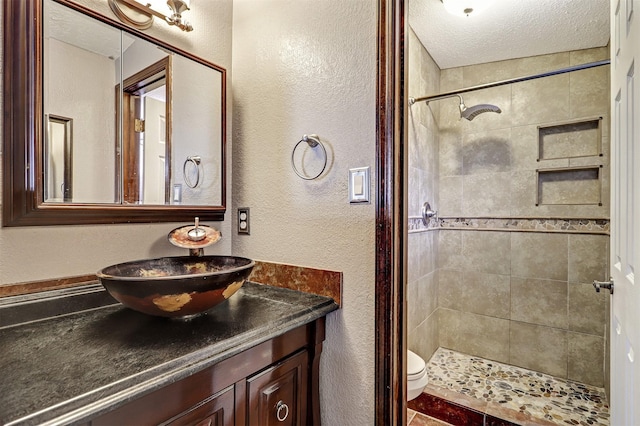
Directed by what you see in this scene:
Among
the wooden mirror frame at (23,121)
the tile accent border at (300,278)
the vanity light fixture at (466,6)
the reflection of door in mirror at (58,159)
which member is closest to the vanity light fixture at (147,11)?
the wooden mirror frame at (23,121)

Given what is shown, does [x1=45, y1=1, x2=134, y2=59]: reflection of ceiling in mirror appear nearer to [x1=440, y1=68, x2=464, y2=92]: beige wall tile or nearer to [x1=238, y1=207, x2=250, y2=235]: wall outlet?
[x1=238, y1=207, x2=250, y2=235]: wall outlet

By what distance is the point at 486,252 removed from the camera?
2.47 meters

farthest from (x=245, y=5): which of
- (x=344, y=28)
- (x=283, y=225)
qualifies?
(x=283, y=225)

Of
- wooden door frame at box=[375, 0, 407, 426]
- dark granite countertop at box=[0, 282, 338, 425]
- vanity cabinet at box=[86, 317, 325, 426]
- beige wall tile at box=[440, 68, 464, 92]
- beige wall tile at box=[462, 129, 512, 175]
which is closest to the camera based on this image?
dark granite countertop at box=[0, 282, 338, 425]

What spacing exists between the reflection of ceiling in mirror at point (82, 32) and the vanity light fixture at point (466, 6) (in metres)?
1.59

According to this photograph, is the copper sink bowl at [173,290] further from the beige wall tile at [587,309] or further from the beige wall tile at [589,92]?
the beige wall tile at [589,92]

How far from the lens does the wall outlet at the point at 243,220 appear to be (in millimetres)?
1383

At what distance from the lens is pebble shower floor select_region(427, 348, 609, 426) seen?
182 cm

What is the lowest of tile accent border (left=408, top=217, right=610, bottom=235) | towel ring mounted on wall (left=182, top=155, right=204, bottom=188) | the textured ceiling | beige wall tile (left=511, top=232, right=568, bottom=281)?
beige wall tile (left=511, top=232, right=568, bottom=281)

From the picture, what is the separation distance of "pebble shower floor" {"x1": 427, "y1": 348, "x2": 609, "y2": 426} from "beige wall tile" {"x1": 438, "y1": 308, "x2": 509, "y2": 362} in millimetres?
75

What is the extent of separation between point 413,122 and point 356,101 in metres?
1.17

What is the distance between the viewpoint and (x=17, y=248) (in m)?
0.88

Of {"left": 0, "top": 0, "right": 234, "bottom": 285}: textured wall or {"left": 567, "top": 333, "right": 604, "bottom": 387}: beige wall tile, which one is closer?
{"left": 0, "top": 0, "right": 234, "bottom": 285}: textured wall

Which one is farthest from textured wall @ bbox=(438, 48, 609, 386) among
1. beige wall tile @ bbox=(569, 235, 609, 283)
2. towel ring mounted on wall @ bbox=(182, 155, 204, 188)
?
towel ring mounted on wall @ bbox=(182, 155, 204, 188)
